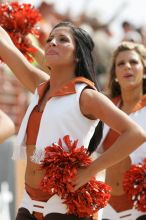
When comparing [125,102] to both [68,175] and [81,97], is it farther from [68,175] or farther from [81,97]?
[68,175]

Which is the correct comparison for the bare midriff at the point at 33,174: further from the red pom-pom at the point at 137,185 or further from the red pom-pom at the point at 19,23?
the red pom-pom at the point at 19,23

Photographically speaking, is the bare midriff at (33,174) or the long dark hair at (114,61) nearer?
the bare midriff at (33,174)

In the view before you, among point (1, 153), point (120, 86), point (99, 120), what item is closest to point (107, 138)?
point (120, 86)

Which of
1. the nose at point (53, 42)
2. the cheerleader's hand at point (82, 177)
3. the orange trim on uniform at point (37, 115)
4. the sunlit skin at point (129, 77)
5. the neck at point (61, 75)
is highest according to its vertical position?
the sunlit skin at point (129, 77)

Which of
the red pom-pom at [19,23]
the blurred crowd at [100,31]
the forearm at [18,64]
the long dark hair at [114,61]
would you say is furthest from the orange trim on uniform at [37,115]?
the blurred crowd at [100,31]

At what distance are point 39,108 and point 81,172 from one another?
51cm

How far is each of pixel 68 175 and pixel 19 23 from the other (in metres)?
1.61

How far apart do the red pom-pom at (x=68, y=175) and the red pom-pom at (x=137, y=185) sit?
952mm

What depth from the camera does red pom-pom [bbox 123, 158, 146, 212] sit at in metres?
5.39

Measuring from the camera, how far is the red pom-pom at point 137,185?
539 cm

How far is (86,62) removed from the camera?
4.73 m

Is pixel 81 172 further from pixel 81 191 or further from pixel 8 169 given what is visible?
pixel 8 169

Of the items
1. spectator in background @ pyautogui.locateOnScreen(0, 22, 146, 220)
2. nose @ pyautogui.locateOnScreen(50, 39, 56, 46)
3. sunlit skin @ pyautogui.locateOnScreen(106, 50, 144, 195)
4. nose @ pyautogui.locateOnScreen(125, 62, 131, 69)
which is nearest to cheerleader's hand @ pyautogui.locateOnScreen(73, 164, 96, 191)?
spectator in background @ pyautogui.locateOnScreen(0, 22, 146, 220)

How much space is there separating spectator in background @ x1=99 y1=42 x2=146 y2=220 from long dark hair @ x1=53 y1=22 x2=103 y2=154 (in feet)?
3.46
